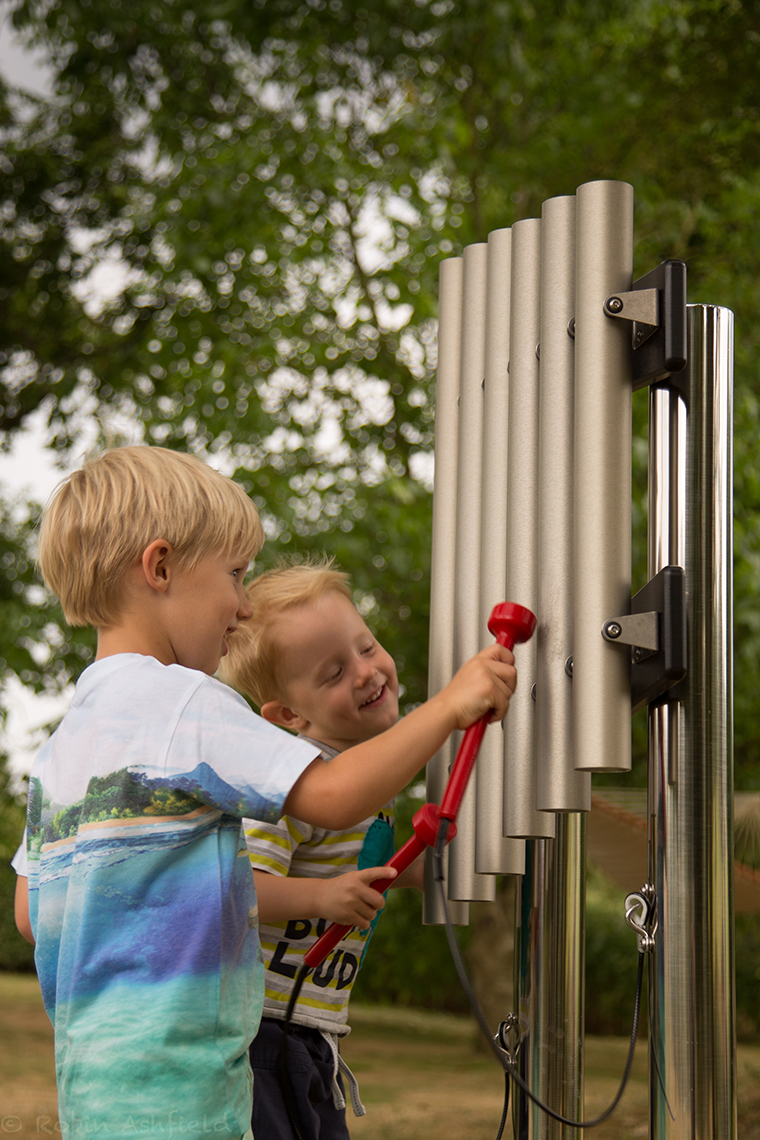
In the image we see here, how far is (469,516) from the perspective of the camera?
71.6 inches

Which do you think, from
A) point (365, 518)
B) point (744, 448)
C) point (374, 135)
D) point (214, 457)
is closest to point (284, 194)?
point (374, 135)

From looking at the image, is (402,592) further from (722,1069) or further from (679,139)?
(722,1069)

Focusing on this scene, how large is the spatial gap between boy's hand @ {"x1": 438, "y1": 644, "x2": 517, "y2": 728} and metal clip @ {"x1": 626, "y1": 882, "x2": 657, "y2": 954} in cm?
33

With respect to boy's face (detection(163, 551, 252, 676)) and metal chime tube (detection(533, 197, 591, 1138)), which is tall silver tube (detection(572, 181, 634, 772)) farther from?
boy's face (detection(163, 551, 252, 676))

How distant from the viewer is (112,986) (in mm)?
1354

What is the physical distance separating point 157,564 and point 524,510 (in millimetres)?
527

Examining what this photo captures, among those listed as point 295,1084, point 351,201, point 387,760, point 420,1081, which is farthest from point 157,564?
point 420,1081

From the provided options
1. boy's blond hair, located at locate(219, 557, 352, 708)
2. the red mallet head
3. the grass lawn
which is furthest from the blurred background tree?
the red mallet head

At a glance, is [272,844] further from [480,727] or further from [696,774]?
[696,774]

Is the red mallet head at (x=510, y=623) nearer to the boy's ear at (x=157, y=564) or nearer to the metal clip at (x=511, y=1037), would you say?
the boy's ear at (x=157, y=564)

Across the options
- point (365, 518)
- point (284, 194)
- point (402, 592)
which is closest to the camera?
Result: point (365, 518)

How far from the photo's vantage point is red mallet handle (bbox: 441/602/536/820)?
142cm

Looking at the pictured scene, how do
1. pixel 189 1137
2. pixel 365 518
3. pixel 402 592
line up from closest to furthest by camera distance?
pixel 189 1137 < pixel 365 518 < pixel 402 592

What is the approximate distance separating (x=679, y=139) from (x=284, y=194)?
106 inches
